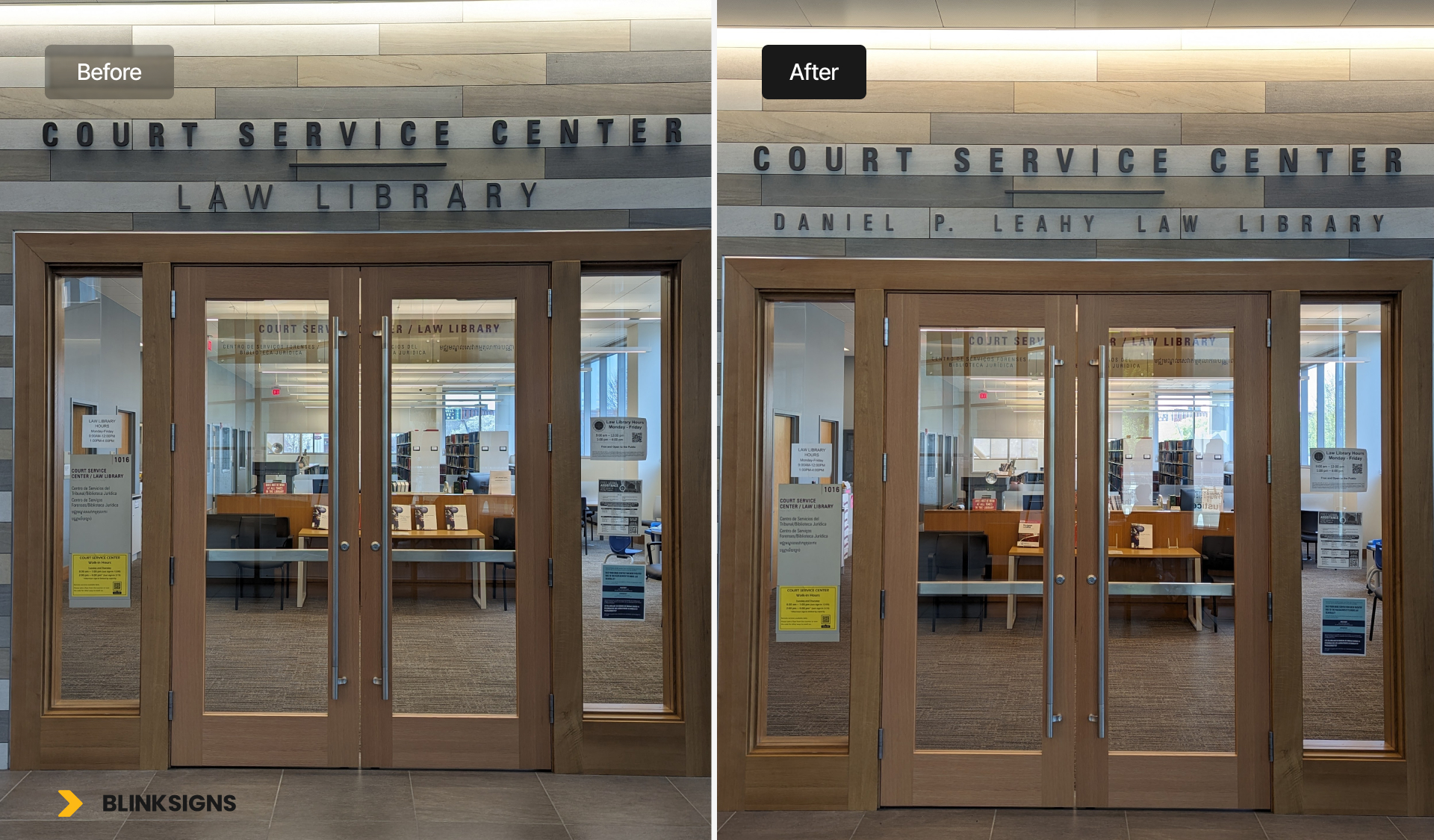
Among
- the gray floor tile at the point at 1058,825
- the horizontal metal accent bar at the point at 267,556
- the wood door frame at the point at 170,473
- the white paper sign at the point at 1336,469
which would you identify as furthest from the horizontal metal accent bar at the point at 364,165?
the white paper sign at the point at 1336,469

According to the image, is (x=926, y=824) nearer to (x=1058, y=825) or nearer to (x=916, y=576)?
(x=1058, y=825)

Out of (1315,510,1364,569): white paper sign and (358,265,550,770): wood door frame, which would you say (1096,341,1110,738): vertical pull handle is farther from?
(358,265,550,770): wood door frame

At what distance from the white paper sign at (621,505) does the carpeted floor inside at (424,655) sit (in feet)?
0.43

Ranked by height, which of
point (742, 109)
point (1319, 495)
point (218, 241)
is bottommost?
point (1319, 495)

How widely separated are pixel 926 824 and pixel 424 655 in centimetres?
187

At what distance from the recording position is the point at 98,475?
331 centimetres

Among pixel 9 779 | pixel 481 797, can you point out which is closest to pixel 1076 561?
pixel 481 797

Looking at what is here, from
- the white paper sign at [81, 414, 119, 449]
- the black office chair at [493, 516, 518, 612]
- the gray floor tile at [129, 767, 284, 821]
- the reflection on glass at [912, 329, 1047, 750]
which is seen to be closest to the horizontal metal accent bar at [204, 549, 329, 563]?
the white paper sign at [81, 414, 119, 449]

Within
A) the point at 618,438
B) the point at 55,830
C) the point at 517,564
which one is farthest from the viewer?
the point at 517,564

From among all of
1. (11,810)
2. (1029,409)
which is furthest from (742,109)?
(11,810)

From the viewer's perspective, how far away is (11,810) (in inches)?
124

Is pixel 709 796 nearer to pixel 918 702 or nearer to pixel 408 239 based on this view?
pixel 918 702

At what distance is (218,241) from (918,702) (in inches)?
113

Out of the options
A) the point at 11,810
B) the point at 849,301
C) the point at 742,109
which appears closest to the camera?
the point at 11,810
